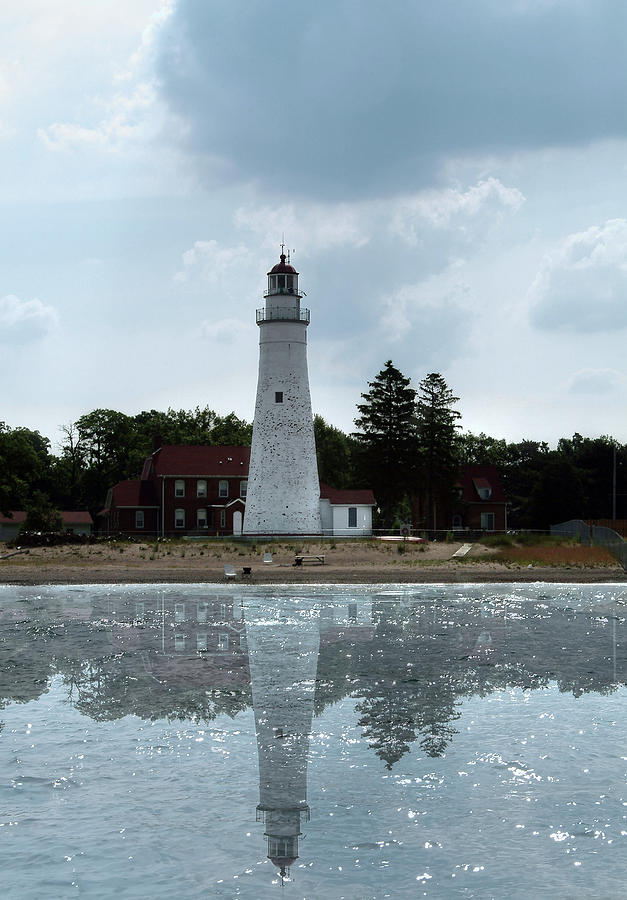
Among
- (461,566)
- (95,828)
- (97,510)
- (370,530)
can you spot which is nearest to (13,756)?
(95,828)

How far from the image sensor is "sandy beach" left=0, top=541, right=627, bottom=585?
4572cm

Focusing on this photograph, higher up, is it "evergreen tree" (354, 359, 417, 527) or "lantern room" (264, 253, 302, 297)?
"lantern room" (264, 253, 302, 297)

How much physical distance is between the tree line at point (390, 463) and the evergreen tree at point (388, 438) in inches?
3.1

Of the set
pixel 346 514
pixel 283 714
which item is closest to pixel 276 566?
pixel 346 514

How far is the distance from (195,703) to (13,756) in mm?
4130

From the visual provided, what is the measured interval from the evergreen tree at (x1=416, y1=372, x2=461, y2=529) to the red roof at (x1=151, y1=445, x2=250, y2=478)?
14374mm

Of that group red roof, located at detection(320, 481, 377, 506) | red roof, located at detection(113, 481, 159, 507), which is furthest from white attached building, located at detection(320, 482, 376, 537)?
red roof, located at detection(113, 481, 159, 507)

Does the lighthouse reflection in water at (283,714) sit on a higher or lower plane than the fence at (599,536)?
lower

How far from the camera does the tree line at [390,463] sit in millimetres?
79000

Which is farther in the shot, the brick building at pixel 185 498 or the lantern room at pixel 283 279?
the brick building at pixel 185 498

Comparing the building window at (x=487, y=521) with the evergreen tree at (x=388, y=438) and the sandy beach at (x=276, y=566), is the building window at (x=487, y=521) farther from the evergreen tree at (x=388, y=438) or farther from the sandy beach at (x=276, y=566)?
the sandy beach at (x=276, y=566)

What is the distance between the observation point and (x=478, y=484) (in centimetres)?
8619

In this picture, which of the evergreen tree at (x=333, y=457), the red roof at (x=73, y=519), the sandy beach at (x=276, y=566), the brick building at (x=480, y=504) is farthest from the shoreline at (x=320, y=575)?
the evergreen tree at (x=333, y=457)

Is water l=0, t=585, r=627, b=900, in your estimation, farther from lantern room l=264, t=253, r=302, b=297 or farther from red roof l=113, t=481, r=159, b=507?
red roof l=113, t=481, r=159, b=507
